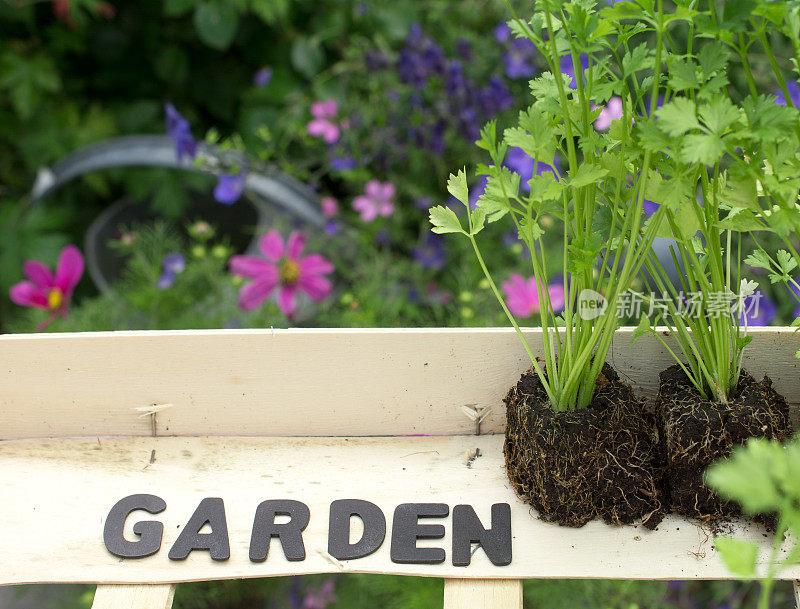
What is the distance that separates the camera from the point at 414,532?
61 cm

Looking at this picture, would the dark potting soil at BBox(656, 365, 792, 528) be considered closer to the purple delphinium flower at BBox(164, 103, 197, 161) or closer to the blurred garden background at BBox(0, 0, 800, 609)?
the blurred garden background at BBox(0, 0, 800, 609)

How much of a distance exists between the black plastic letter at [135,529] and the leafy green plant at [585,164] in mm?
335

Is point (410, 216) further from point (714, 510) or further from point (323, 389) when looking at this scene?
point (714, 510)

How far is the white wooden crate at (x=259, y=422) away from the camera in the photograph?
642mm

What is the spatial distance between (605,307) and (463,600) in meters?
0.24

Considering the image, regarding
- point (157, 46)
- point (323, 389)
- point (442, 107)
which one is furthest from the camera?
point (157, 46)

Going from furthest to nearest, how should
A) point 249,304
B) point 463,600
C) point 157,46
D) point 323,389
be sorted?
point 157,46, point 249,304, point 323,389, point 463,600

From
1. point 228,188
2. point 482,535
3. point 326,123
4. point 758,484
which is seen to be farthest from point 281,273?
point 758,484

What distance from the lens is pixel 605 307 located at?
0.58 m

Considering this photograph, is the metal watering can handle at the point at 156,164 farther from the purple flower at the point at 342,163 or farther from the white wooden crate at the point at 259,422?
the white wooden crate at the point at 259,422

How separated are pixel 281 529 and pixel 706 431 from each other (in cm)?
34

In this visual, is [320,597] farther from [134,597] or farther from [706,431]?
[706,431]

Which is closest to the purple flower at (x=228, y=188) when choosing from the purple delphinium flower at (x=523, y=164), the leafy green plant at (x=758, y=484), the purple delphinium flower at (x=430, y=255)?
the purple delphinium flower at (x=430, y=255)

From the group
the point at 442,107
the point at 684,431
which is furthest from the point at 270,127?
the point at 684,431
